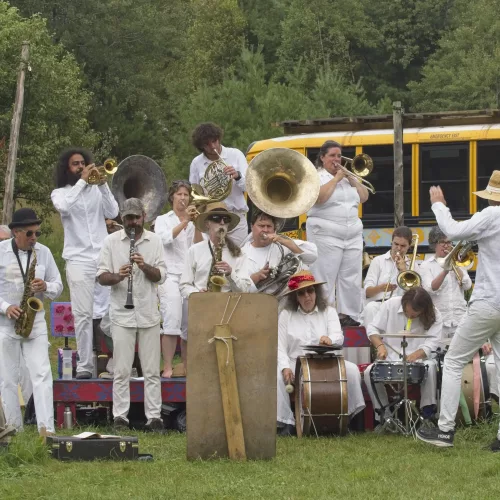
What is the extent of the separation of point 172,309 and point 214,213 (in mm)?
1239

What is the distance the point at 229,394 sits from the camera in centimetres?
1074

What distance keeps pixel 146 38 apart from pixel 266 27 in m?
5.25

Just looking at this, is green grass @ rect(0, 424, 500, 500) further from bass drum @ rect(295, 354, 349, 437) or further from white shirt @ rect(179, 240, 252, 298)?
white shirt @ rect(179, 240, 252, 298)

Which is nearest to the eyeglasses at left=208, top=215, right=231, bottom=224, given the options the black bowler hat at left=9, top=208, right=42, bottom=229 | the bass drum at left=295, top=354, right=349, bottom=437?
the bass drum at left=295, top=354, right=349, bottom=437

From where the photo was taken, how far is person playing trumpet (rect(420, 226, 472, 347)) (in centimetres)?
1380

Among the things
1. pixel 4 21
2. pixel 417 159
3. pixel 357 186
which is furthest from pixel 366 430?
pixel 4 21

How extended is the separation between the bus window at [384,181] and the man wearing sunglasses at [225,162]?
8.96 metres

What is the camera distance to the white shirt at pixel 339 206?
45.1 ft

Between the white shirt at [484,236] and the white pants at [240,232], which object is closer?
the white shirt at [484,236]

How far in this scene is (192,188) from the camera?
1356cm

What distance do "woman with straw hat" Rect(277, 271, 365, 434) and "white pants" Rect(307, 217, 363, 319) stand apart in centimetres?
80

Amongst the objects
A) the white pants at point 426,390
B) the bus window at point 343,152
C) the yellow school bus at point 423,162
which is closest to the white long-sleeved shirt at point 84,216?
the white pants at point 426,390

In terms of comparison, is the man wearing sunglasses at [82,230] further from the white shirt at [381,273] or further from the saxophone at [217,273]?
the white shirt at [381,273]

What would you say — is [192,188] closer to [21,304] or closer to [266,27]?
[21,304]
